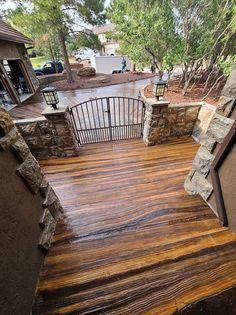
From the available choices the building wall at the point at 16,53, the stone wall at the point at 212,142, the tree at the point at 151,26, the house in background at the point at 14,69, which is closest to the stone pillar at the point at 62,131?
the stone wall at the point at 212,142

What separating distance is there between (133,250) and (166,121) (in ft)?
9.62

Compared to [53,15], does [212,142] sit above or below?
below

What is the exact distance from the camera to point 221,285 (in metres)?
1.35

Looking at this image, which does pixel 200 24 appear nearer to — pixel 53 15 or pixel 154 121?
pixel 154 121

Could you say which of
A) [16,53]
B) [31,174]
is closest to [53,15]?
[16,53]

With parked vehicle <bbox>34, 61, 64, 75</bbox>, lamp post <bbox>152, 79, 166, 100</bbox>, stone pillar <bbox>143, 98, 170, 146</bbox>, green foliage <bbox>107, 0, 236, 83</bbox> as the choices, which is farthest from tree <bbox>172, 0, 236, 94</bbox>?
parked vehicle <bbox>34, 61, 64, 75</bbox>

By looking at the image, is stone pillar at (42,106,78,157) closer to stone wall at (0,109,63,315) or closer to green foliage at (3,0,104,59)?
stone wall at (0,109,63,315)

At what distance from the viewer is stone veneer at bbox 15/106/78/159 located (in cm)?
297

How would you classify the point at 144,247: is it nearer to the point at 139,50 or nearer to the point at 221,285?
the point at 221,285

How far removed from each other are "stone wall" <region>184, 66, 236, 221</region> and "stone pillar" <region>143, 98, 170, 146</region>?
157cm

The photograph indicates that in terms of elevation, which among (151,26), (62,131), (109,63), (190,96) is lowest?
(190,96)

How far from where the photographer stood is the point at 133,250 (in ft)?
5.41

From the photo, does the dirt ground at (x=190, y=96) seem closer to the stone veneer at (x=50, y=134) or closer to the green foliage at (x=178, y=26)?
the green foliage at (x=178, y=26)

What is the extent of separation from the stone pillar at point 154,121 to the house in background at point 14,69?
238 inches
